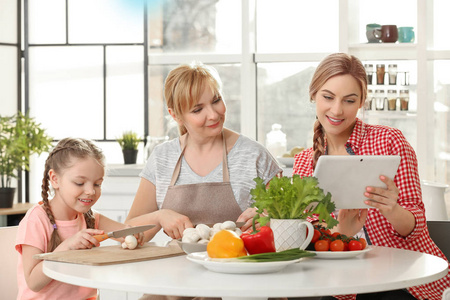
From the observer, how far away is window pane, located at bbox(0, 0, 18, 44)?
19.4 feet

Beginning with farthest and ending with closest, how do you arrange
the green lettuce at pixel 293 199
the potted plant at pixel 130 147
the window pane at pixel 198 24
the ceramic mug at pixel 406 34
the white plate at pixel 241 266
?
the window pane at pixel 198 24, the potted plant at pixel 130 147, the ceramic mug at pixel 406 34, the green lettuce at pixel 293 199, the white plate at pixel 241 266

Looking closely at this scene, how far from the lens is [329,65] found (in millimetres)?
2643

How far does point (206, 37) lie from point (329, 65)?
3.24 meters

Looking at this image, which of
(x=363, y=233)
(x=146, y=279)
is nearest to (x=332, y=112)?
(x=363, y=233)

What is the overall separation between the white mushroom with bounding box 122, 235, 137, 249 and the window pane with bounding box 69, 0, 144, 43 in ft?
12.6

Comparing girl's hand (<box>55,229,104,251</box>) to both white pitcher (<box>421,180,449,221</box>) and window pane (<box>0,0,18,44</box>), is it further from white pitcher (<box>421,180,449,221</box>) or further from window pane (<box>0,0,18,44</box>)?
window pane (<box>0,0,18,44</box>)

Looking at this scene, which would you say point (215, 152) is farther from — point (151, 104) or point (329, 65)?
point (151, 104)

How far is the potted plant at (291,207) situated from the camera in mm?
1912

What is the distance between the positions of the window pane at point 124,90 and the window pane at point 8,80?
795mm

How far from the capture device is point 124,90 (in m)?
5.87

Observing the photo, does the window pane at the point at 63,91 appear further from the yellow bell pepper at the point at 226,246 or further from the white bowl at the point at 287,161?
the yellow bell pepper at the point at 226,246

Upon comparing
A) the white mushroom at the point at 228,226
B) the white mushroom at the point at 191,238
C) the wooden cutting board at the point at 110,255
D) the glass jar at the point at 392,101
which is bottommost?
the wooden cutting board at the point at 110,255

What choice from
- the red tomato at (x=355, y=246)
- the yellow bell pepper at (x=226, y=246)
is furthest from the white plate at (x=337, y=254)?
the yellow bell pepper at (x=226, y=246)

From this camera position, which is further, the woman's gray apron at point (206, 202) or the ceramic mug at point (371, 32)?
the ceramic mug at point (371, 32)
